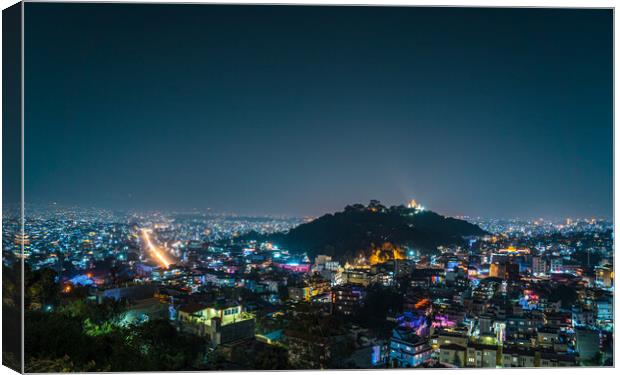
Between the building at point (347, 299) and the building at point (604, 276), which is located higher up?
the building at point (604, 276)

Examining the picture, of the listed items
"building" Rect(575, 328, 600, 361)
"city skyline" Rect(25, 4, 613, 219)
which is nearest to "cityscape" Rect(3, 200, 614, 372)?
"building" Rect(575, 328, 600, 361)

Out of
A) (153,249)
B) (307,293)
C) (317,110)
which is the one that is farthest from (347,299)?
(153,249)

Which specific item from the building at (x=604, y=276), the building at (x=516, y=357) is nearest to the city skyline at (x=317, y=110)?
the building at (x=604, y=276)

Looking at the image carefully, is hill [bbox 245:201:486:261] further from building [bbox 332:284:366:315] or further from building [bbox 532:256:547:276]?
building [bbox 332:284:366:315]

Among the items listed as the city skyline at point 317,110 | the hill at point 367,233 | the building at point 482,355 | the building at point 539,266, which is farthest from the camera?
the hill at point 367,233

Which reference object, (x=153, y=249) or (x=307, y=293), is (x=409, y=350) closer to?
(x=307, y=293)

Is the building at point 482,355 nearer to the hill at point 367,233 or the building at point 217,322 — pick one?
the building at point 217,322

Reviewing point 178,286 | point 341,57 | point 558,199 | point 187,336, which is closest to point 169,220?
point 178,286
